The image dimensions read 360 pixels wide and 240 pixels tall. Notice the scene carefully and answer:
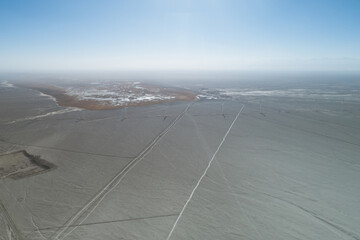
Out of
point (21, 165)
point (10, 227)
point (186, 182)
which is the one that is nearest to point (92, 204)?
point (10, 227)

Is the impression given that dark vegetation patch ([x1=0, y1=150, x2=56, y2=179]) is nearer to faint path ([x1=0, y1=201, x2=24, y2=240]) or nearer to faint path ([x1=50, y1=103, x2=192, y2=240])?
faint path ([x1=0, y1=201, x2=24, y2=240])

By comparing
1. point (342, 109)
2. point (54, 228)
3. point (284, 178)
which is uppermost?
point (342, 109)

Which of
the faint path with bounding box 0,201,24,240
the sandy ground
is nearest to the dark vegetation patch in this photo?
the sandy ground

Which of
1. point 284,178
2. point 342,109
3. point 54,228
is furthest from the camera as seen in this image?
point 342,109

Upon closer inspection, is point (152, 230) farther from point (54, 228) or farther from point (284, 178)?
point (284, 178)

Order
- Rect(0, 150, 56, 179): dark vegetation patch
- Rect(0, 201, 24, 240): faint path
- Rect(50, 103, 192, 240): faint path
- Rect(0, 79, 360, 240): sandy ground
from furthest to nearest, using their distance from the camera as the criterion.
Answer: Rect(0, 150, 56, 179): dark vegetation patch < Rect(0, 79, 360, 240): sandy ground < Rect(50, 103, 192, 240): faint path < Rect(0, 201, 24, 240): faint path

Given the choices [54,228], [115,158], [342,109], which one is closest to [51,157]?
[115,158]

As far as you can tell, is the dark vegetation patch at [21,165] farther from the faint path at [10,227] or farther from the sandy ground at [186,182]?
the faint path at [10,227]

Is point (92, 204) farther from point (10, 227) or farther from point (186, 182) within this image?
point (186, 182)
